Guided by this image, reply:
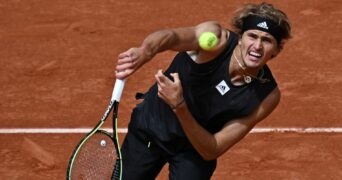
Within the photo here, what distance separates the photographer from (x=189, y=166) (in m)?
6.00

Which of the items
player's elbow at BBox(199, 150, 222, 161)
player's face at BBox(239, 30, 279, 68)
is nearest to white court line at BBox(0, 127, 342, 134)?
player's elbow at BBox(199, 150, 222, 161)

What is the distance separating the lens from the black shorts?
6.02m

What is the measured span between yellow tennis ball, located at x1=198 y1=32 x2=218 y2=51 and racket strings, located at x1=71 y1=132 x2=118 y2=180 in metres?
1.08

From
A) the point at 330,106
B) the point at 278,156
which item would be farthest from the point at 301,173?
the point at 330,106

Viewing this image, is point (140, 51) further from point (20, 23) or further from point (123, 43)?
point (20, 23)

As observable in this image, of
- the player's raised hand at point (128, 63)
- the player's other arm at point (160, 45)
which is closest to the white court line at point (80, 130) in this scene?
the player's other arm at point (160, 45)

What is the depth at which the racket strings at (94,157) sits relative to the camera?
19.3ft

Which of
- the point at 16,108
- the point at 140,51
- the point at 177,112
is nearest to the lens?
the point at 140,51

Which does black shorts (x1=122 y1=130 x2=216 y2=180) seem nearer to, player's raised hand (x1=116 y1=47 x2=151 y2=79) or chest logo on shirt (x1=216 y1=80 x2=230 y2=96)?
chest logo on shirt (x1=216 y1=80 x2=230 y2=96)

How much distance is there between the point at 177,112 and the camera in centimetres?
532

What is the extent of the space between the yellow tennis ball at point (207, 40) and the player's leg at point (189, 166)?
1.10 metres

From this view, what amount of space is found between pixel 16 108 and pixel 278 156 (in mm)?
3088

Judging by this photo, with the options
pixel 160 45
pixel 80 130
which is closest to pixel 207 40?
pixel 160 45

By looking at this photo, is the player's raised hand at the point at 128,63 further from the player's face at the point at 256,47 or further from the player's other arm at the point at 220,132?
the player's face at the point at 256,47
